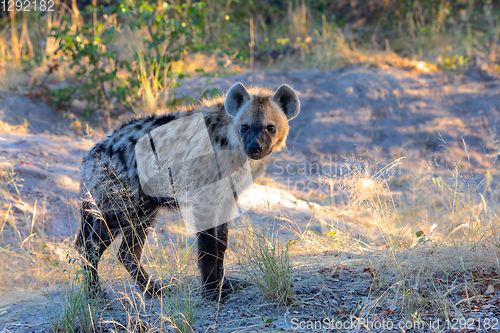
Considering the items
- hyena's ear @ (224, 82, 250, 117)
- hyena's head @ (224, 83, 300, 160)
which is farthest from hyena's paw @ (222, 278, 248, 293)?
hyena's ear @ (224, 82, 250, 117)

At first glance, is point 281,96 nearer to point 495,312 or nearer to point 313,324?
point 313,324

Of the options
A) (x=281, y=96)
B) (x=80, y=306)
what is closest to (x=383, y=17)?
(x=281, y=96)

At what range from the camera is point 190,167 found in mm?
3121

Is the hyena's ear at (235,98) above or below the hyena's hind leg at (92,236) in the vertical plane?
above

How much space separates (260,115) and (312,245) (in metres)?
1.07

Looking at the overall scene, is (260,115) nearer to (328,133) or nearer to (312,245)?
(312,245)

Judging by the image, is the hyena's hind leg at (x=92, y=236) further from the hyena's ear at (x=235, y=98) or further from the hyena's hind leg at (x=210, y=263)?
the hyena's ear at (x=235, y=98)

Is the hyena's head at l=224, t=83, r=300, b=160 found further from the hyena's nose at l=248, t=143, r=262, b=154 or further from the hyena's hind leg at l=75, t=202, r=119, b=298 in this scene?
the hyena's hind leg at l=75, t=202, r=119, b=298

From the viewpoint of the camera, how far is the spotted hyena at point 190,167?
304 cm

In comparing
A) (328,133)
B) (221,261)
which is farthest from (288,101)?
(328,133)

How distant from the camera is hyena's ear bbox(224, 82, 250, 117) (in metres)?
3.17

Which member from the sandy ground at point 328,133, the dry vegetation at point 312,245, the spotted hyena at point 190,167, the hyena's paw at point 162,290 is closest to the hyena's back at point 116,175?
the spotted hyena at point 190,167

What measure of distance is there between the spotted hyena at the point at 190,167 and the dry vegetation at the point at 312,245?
0.18 metres

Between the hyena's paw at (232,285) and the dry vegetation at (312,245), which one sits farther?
the hyena's paw at (232,285)
